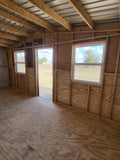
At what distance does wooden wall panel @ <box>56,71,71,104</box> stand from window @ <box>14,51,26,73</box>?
2.52m

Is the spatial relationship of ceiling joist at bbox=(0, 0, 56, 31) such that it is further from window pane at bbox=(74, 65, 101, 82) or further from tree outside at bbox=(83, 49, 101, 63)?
window pane at bbox=(74, 65, 101, 82)

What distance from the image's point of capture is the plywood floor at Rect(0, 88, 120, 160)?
4.75ft

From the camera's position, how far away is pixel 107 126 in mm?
2193

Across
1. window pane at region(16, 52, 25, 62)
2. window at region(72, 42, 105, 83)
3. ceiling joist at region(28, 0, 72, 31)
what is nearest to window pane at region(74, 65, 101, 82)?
window at region(72, 42, 105, 83)

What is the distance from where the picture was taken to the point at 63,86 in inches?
127

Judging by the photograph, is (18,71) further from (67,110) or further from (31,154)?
(31,154)

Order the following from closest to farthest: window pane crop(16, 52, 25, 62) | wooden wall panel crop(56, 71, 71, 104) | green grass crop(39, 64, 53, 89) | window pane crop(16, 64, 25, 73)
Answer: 1. wooden wall panel crop(56, 71, 71, 104)
2. window pane crop(16, 52, 25, 62)
3. window pane crop(16, 64, 25, 73)
4. green grass crop(39, 64, 53, 89)

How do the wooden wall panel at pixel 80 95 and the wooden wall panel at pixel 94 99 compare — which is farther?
the wooden wall panel at pixel 80 95

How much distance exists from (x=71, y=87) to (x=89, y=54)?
4.24 feet

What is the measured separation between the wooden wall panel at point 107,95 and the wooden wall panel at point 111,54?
23 cm

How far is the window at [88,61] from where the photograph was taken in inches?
96.5

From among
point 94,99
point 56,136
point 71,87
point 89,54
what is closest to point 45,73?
point 71,87

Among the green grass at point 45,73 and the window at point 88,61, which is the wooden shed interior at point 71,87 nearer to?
the window at point 88,61

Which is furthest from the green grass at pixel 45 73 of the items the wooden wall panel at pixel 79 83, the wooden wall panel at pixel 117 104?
the wooden wall panel at pixel 117 104
